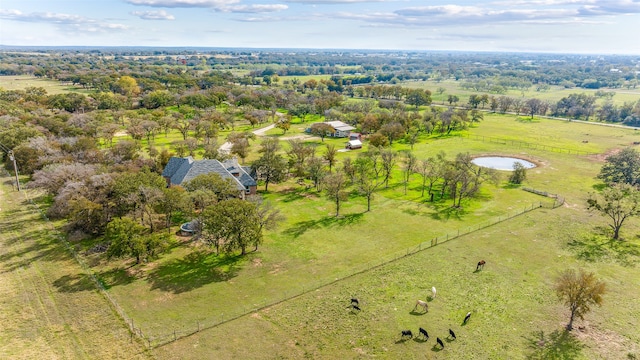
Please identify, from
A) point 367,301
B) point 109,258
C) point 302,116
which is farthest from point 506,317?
point 302,116

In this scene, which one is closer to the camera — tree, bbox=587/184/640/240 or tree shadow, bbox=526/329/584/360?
tree shadow, bbox=526/329/584/360

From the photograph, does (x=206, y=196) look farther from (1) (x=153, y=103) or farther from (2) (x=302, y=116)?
(1) (x=153, y=103)

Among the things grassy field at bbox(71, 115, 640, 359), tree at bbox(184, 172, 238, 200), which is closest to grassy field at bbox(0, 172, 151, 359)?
grassy field at bbox(71, 115, 640, 359)

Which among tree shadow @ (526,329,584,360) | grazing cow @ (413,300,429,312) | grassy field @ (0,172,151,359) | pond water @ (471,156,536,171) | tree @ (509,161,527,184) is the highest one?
tree @ (509,161,527,184)

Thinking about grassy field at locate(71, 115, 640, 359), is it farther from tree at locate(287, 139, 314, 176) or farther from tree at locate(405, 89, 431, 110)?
tree at locate(405, 89, 431, 110)

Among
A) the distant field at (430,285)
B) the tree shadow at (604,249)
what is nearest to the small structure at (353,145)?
the distant field at (430,285)

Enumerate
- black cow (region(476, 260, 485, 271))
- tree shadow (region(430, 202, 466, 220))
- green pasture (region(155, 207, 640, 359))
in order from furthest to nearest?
1. tree shadow (region(430, 202, 466, 220))
2. black cow (region(476, 260, 485, 271))
3. green pasture (region(155, 207, 640, 359))
